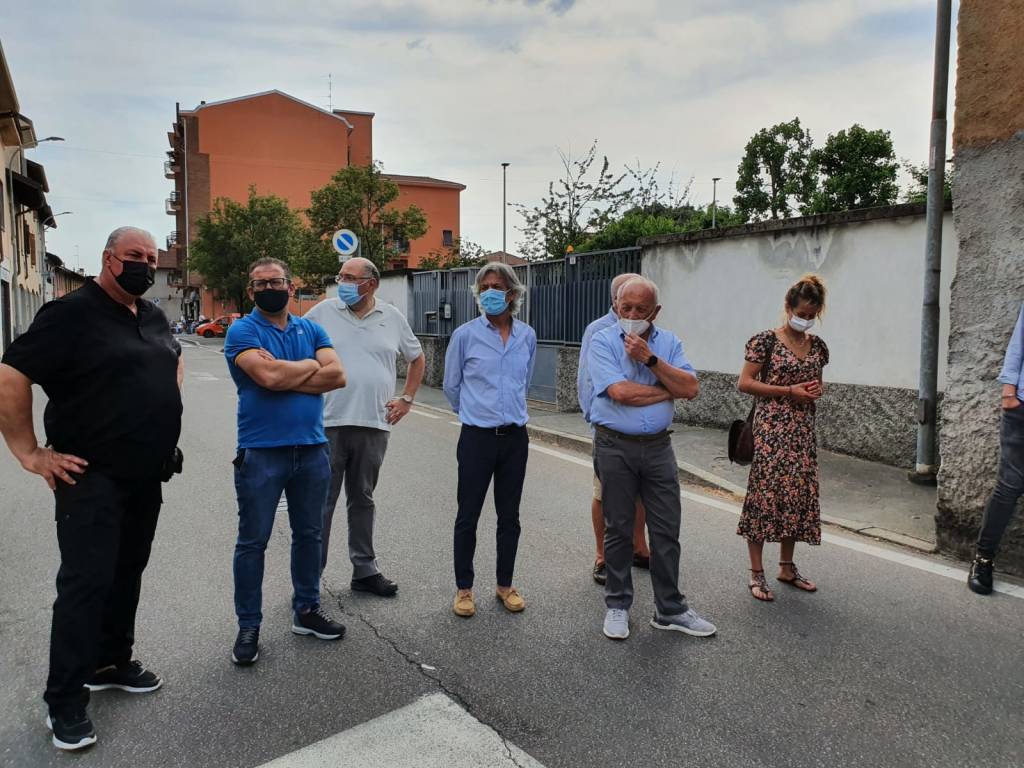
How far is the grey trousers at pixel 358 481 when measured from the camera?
419cm

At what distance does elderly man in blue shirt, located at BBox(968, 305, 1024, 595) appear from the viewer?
164 inches

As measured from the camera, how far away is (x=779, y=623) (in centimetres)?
387

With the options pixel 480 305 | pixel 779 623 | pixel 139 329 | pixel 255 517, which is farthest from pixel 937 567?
pixel 139 329

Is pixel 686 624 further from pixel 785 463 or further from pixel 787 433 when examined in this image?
pixel 787 433

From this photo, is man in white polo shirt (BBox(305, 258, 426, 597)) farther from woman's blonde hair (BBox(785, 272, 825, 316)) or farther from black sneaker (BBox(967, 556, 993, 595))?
black sneaker (BBox(967, 556, 993, 595))

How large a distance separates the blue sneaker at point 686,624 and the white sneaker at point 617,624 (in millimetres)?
164

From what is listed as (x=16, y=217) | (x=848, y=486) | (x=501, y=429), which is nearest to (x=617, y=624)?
(x=501, y=429)

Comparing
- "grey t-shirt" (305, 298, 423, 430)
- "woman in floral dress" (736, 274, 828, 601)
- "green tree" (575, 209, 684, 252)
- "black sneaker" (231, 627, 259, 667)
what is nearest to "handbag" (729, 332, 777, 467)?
"woman in floral dress" (736, 274, 828, 601)

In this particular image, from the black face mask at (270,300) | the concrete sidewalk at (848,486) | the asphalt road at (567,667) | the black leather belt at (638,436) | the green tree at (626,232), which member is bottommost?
the asphalt road at (567,667)

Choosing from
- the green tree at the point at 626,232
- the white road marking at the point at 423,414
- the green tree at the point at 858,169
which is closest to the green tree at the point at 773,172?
the green tree at the point at 858,169

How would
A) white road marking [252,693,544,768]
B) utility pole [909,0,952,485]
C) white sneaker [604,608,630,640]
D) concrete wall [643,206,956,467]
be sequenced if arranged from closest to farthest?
white road marking [252,693,544,768]
white sneaker [604,608,630,640]
utility pole [909,0,952,485]
concrete wall [643,206,956,467]

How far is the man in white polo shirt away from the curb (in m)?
1.65

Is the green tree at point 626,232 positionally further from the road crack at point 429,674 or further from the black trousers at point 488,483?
the road crack at point 429,674

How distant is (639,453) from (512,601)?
104 centimetres
